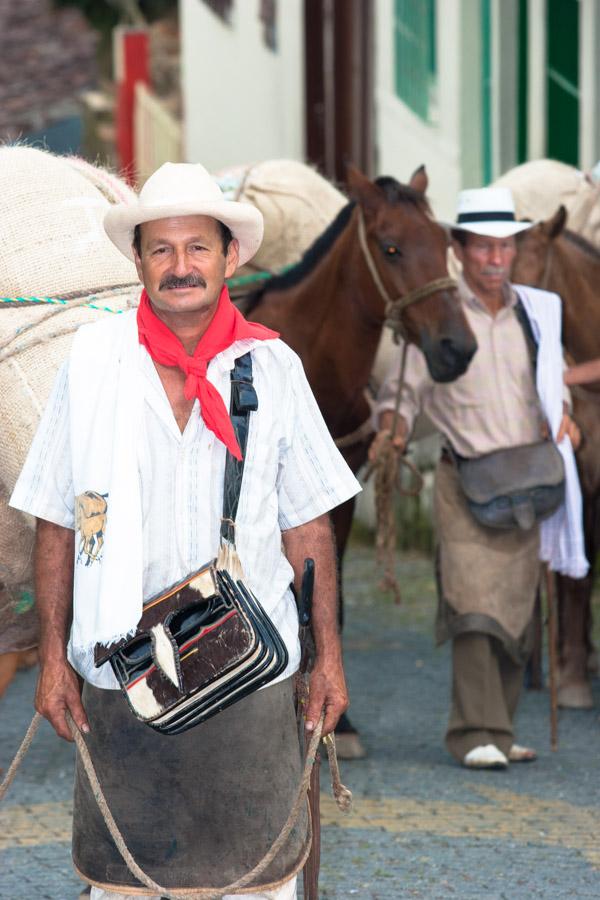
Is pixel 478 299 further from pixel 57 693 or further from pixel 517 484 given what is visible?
pixel 57 693

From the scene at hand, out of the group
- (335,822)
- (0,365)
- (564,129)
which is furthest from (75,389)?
(564,129)

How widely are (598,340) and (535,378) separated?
3.05ft

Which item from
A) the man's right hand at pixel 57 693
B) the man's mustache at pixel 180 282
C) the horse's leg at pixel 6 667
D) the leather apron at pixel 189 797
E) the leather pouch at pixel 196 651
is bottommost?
the horse's leg at pixel 6 667

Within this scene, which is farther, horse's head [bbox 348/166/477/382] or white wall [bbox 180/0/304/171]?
white wall [bbox 180/0/304/171]

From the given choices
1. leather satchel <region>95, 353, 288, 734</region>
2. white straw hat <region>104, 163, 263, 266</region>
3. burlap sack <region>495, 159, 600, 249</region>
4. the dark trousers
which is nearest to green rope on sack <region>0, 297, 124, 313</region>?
white straw hat <region>104, 163, 263, 266</region>

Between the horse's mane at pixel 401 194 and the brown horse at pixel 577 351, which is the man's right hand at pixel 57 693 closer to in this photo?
the horse's mane at pixel 401 194

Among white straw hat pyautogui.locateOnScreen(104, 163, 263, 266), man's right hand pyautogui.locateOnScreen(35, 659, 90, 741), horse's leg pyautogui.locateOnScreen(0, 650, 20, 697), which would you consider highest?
white straw hat pyautogui.locateOnScreen(104, 163, 263, 266)

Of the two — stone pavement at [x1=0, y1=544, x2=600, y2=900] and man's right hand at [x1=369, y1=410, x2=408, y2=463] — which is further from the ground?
man's right hand at [x1=369, y1=410, x2=408, y2=463]

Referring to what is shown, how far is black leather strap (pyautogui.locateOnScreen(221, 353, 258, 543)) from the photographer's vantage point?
12.1ft

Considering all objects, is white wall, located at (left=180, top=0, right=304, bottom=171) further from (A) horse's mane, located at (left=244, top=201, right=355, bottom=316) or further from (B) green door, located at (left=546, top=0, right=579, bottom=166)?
(A) horse's mane, located at (left=244, top=201, right=355, bottom=316)

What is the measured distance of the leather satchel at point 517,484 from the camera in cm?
634

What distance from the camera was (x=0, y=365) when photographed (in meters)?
4.66

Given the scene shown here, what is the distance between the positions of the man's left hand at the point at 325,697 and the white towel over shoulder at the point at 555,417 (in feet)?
8.79

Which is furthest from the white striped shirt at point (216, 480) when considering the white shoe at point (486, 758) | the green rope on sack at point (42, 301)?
the white shoe at point (486, 758)
